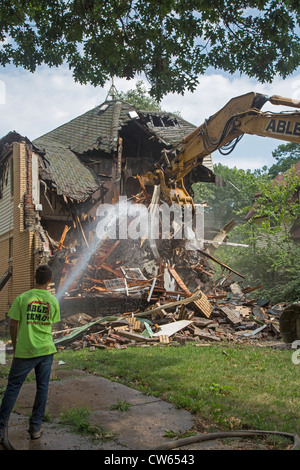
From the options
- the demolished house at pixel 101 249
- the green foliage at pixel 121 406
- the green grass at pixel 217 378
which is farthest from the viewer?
the demolished house at pixel 101 249

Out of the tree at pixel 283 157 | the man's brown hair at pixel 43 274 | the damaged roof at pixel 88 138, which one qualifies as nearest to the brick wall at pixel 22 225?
the damaged roof at pixel 88 138

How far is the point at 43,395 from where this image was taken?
4230mm

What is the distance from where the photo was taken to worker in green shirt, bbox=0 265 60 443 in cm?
410

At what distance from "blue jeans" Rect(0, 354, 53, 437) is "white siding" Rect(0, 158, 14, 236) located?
1133 cm

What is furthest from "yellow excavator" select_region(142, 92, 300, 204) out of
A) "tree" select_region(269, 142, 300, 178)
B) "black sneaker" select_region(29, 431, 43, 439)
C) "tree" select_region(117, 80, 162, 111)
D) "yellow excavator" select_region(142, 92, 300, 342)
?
"tree" select_region(269, 142, 300, 178)

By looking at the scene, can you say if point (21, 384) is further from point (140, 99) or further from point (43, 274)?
point (140, 99)

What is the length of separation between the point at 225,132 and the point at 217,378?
6.61 m

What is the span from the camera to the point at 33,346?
4.23m

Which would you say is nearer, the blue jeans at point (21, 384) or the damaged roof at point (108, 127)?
the blue jeans at point (21, 384)

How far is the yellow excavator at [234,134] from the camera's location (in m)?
8.60

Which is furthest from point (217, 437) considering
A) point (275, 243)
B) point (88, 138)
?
point (275, 243)

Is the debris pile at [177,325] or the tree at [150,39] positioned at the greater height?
the tree at [150,39]

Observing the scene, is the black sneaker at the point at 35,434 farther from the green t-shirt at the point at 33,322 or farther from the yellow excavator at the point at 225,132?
the yellow excavator at the point at 225,132

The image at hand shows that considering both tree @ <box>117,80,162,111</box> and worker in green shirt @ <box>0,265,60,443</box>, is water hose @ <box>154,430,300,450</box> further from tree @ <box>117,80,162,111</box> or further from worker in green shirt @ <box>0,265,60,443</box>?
tree @ <box>117,80,162,111</box>
